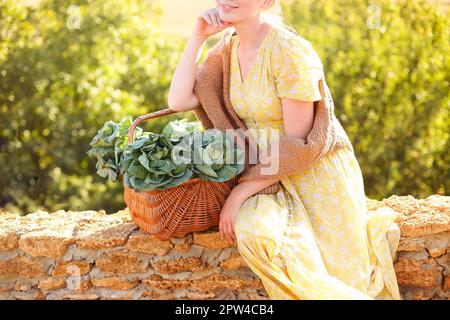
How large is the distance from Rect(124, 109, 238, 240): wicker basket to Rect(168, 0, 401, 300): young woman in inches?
2.9

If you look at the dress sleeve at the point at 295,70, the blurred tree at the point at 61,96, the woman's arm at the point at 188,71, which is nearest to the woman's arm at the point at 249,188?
the dress sleeve at the point at 295,70

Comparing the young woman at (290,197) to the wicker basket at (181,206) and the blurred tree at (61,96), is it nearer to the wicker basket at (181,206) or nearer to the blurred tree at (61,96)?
the wicker basket at (181,206)

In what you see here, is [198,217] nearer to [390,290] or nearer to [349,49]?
[390,290]

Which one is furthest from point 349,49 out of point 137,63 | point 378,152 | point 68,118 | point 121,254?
point 121,254

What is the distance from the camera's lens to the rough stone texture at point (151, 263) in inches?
130

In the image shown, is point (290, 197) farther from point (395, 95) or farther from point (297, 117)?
point (395, 95)

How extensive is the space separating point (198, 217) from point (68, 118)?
228 cm

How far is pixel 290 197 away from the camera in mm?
3166

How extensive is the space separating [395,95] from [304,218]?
8.05 feet

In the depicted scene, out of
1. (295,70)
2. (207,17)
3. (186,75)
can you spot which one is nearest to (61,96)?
(186,75)

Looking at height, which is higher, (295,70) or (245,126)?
(295,70)

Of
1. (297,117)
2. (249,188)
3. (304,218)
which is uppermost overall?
(297,117)

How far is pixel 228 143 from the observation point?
3.08 meters

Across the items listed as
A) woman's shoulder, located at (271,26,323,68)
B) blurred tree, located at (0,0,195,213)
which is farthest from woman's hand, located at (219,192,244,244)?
blurred tree, located at (0,0,195,213)
